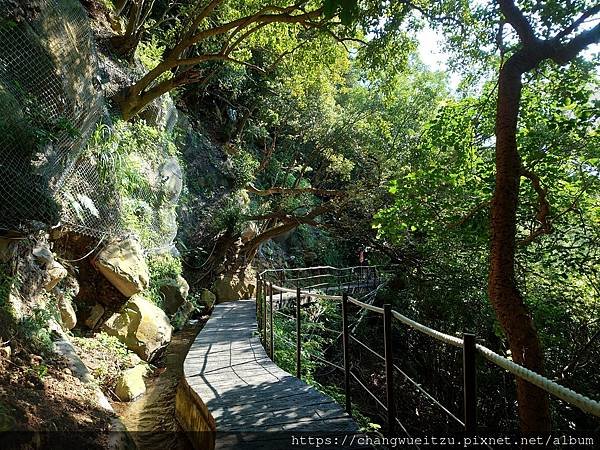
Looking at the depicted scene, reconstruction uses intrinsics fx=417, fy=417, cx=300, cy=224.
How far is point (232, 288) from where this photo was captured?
1552 centimetres

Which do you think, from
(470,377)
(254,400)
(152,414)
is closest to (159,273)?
(152,414)

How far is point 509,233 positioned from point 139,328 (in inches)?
251

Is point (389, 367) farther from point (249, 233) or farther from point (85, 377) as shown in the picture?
point (249, 233)

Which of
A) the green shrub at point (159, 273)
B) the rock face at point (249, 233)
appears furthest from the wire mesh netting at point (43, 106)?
the rock face at point (249, 233)

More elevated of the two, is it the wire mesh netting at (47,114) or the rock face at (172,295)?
the wire mesh netting at (47,114)

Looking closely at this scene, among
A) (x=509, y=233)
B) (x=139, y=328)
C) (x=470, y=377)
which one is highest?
(x=509, y=233)

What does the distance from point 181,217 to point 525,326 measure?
1311 centimetres

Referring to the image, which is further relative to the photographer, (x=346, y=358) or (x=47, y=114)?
(x=47, y=114)

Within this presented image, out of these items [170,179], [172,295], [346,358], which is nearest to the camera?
[346,358]

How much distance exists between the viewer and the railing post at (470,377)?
193 centimetres

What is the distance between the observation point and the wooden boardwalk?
10.8ft

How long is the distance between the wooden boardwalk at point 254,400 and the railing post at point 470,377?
1.41m

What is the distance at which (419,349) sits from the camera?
9.66 metres

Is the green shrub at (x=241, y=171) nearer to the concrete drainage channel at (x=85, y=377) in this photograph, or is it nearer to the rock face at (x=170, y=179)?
the rock face at (x=170, y=179)
